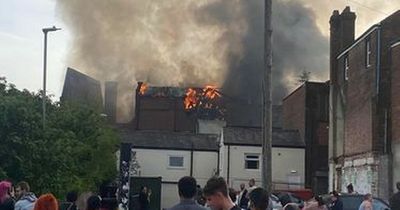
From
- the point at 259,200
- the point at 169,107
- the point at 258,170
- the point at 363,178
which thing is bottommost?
the point at 259,200

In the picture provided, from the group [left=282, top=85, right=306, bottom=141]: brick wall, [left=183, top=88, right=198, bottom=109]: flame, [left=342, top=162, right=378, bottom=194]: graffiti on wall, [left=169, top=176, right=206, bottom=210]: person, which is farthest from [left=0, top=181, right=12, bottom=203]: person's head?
[left=183, top=88, right=198, bottom=109]: flame

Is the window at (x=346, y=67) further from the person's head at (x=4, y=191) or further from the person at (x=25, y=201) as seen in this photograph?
the person's head at (x=4, y=191)

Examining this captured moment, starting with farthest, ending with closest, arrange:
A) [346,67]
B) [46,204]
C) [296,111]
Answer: [296,111]
[346,67]
[46,204]

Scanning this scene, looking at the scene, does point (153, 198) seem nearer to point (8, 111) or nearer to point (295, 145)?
point (8, 111)

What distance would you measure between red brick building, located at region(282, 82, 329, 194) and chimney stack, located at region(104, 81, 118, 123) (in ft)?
101

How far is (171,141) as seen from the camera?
56.5 metres

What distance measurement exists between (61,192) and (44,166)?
5.96 ft

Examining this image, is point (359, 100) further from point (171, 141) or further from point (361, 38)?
point (171, 141)

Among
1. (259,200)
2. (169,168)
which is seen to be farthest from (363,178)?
(259,200)

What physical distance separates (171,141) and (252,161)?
7.12 metres

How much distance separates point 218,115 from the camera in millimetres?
78250

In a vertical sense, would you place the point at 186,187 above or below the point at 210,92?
below

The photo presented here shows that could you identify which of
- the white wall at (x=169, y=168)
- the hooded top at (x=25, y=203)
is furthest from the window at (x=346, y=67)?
the hooded top at (x=25, y=203)

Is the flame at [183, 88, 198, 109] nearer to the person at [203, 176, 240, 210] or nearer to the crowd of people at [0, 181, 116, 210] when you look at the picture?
the crowd of people at [0, 181, 116, 210]
